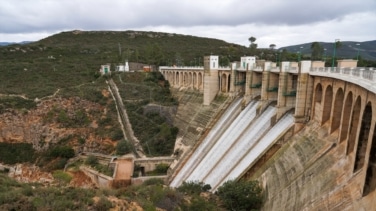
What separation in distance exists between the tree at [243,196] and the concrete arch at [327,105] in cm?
722

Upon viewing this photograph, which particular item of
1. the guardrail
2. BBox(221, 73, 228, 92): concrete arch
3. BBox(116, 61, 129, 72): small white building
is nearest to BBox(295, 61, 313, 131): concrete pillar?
the guardrail

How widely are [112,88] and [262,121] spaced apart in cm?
3786

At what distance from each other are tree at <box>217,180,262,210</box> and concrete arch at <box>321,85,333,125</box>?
23.7 feet

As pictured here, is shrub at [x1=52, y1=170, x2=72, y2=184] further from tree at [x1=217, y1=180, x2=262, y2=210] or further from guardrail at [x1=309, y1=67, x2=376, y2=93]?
guardrail at [x1=309, y1=67, x2=376, y2=93]

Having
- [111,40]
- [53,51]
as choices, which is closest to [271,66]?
[53,51]

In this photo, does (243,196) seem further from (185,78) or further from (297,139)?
(185,78)

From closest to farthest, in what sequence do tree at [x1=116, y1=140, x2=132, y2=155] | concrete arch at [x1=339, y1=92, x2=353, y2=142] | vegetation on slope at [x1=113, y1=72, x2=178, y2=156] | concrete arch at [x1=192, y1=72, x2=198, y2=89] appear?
concrete arch at [x1=339, y1=92, x2=353, y2=142] < tree at [x1=116, y1=140, x2=132, y2=155] < vegetation on slope at [x1=113, y1=72, x2=178, y2=156] < concrete arch at [x1=192, y1=72, x2=198, y2=89]

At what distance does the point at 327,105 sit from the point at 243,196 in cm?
926

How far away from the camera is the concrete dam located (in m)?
14.8

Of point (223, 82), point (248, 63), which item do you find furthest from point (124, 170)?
point (248, 63)

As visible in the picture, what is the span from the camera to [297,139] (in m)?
23.0

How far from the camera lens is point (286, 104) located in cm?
2709

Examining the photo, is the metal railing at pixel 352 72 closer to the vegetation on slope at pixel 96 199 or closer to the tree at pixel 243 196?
the tree at pixel 243 196

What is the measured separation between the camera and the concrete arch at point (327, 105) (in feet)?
69.8
